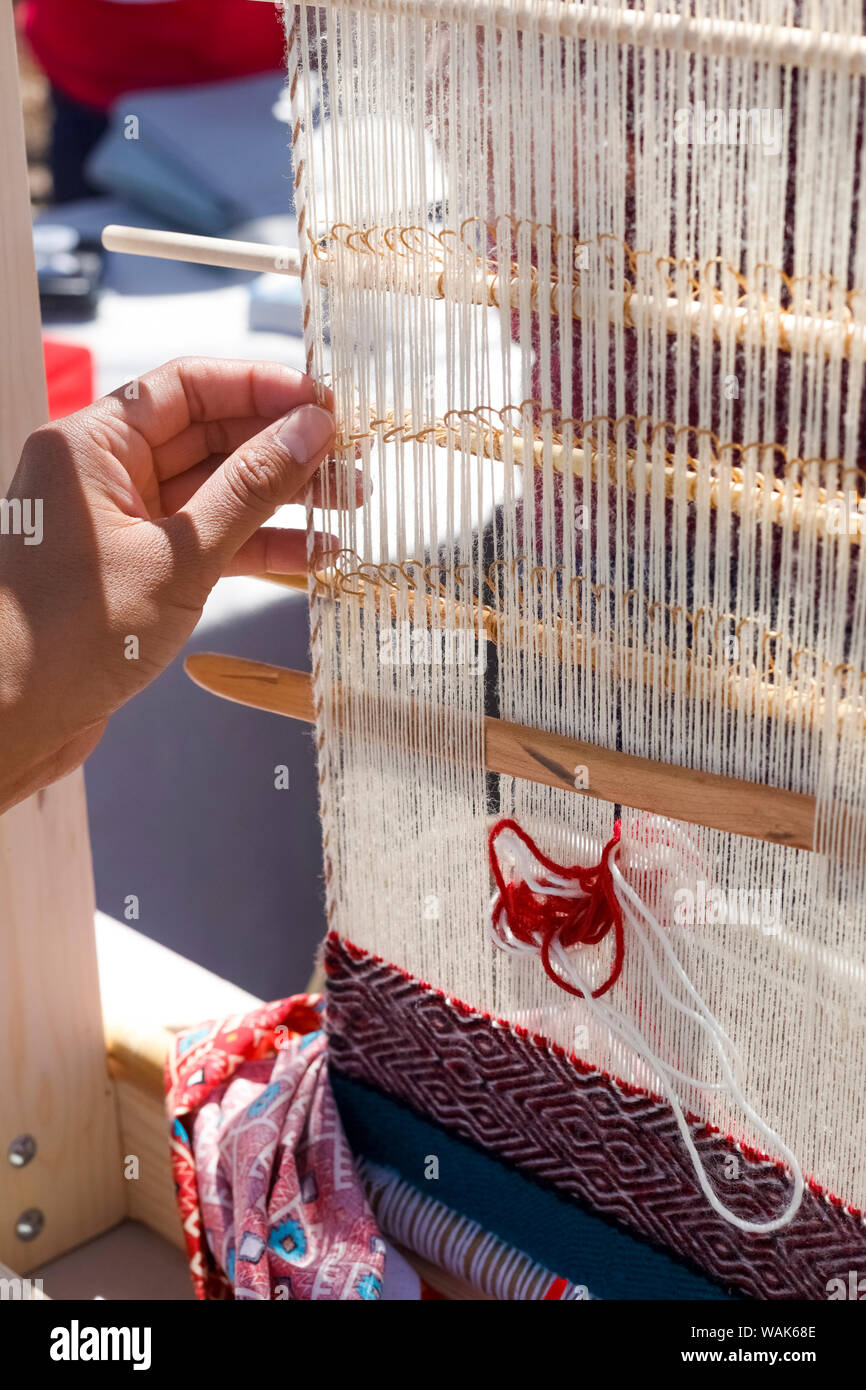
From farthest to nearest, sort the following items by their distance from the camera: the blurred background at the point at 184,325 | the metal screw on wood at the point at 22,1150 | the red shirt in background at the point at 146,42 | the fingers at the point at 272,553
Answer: the red shirt in background at the point at 146,42 → the blurred background at the point at 184,325 → the metal screw on wood at the point at 22,1150 → the fingers at the point at 272,553

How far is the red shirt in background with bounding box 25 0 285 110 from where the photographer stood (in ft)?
14.7

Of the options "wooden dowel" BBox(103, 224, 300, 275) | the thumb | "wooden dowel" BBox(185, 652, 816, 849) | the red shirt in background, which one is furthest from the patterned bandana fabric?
the red shirt in background

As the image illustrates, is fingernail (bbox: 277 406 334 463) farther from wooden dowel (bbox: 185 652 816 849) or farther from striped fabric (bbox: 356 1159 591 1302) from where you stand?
striped fabric (bbox: 356 1159 591 1302)

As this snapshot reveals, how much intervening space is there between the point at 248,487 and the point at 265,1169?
59 centimetres

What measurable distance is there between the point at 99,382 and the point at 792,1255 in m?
2.78

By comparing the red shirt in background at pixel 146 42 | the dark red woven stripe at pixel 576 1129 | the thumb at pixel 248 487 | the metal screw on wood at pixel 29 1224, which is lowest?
the metal screw on wood at pixel 29 1224

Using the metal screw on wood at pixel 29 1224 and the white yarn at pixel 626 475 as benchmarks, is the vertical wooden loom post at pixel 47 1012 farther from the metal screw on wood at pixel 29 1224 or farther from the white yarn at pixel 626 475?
the white yarn at pixel 626 475

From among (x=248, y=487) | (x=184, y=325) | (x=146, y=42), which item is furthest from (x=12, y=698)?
(x=146, y=42)

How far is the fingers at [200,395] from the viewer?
951mm

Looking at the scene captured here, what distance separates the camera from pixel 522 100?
76 centimetres

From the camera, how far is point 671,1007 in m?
0.90

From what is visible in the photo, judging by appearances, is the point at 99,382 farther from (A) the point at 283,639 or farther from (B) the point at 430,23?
(B) the point at 430,23

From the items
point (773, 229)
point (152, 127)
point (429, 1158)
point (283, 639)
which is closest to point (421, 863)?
point (429, 1158)

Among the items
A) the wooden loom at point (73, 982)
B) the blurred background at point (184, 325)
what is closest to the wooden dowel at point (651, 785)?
the wooden loom at point (73, 982)
